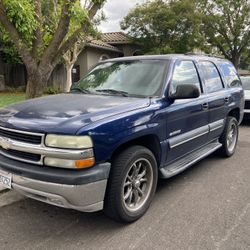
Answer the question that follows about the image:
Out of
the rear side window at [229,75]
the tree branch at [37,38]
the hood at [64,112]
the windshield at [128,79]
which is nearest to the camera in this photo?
the hood at [64,112]

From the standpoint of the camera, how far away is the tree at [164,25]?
67.4 ft

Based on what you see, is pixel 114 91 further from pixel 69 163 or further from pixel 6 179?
pixel 6 179

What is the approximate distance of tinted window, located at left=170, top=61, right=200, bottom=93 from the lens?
Result: 438 centimetres

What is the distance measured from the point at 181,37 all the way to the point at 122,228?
19.6m

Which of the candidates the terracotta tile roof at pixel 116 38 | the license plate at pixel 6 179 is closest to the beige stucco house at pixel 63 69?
the terracotta tile roof at pixel 116 38

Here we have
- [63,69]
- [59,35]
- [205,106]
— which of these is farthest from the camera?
[63,69]

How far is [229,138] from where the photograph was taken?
20.5 feet

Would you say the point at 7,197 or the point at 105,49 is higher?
the point at 105,49

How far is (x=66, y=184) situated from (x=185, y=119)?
2.06 metres

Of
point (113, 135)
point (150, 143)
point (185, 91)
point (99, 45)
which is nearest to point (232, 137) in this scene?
point (185, 91)

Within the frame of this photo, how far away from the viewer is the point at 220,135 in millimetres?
5828

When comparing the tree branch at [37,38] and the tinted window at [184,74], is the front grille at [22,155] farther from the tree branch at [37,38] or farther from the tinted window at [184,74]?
the tree branch at [37,38]

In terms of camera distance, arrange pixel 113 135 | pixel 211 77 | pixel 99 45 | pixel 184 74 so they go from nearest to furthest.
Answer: pixel 113 135 < pixel 184 74 < pixel 211 77 < pixel 99 45

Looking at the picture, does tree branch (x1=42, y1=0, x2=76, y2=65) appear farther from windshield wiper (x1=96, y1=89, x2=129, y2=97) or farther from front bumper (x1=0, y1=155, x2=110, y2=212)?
front bumper (x1=0, y1=155, x2=110, y2=212)
